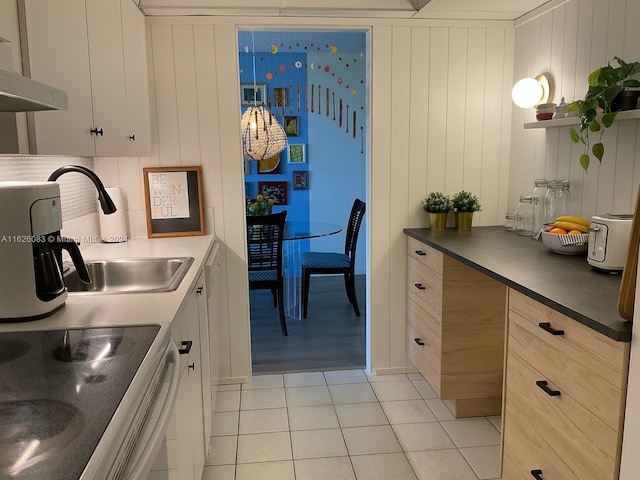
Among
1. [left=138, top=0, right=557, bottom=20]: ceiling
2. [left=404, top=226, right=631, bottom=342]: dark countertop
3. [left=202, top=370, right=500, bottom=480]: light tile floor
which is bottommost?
[left=202, top=370, right=500, bottom=480]: light tile floor

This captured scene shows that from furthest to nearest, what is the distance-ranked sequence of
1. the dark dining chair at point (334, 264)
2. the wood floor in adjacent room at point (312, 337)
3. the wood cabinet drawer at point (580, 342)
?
the dark dining chair at point (334, 264) → the wood floor in adjacent room at point (312, 337) → the wood cabinet drawer at point (580, 342)

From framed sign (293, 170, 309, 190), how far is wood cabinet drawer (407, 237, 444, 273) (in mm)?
2754

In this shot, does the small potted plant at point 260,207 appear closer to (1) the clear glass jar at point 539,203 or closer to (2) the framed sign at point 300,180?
(2) the framed sign at point 300,180

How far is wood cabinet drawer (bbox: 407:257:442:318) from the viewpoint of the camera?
8.73 feet

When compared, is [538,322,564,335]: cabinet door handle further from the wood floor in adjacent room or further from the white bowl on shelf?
the wood floor in adjacent room

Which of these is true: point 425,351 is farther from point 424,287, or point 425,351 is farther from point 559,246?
point 559,246

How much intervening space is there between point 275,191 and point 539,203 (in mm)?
3392

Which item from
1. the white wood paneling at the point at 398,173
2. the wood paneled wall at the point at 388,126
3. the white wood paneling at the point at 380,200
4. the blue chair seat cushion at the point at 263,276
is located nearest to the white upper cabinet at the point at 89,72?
the wood paneled wall at the point at 388,126

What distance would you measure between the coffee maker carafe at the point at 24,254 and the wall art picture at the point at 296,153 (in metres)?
4.28

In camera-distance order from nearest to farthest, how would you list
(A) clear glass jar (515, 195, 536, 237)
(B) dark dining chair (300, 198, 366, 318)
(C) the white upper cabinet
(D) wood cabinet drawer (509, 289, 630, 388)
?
1. (D) wood cabinet drawer (509, 289, 630, 388)
2. (C) the white upper cabinet
3. (A) clear glass jar (515, 195, 536, 237)
4. (B) dark dining chair (300, 198, 366, 318)

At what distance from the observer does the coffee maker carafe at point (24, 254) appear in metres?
1.41

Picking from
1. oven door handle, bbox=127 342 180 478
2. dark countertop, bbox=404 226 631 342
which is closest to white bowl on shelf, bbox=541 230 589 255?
dark countertop, bbox=404 226 631 342

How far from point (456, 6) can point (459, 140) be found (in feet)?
2.39

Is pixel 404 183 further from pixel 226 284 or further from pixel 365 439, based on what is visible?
pixel 365 439
